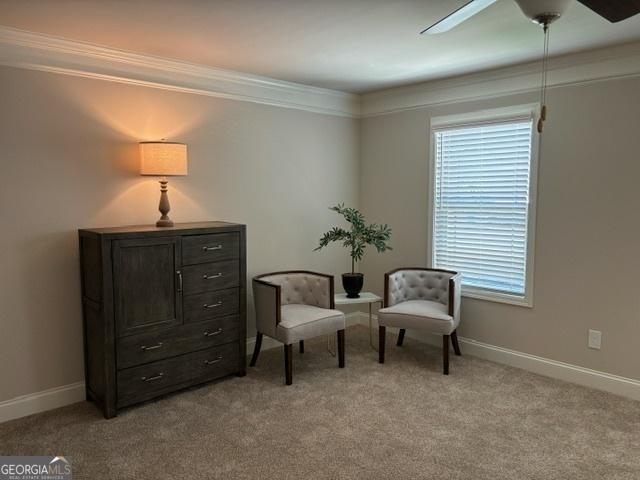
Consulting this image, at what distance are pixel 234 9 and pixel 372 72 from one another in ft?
5.44

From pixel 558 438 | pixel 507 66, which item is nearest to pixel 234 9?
pixel 507 66

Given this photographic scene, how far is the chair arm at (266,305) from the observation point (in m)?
3.66

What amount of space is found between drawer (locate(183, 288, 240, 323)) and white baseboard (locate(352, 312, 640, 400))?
1.93 metres

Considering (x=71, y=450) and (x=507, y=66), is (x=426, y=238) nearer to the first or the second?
(x=507, y=66)

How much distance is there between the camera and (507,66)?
3.74m

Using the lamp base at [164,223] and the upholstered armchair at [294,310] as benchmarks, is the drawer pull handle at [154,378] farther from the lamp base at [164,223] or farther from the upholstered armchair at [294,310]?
the lamp base at [164,223]

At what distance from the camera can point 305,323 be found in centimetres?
365

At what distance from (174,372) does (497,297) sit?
2.60 metres

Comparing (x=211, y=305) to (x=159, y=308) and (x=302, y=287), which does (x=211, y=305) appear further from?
(x=302, y=287)

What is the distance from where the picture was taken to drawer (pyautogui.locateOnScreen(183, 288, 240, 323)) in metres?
3.39

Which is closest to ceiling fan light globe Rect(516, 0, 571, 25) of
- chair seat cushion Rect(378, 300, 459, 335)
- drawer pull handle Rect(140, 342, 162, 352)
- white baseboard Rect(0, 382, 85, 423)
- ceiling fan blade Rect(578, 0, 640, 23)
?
ceiling fan blade Rect(578, 0, 640, 23)

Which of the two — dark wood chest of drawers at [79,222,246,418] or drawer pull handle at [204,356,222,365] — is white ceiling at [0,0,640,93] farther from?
drawer pull handle at [204,356,222,365]

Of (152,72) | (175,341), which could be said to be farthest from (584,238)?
(152,72)

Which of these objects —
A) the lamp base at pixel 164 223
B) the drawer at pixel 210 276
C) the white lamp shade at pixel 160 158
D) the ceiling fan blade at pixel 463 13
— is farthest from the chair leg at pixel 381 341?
the ceiling fan blade at pixel 463 13
